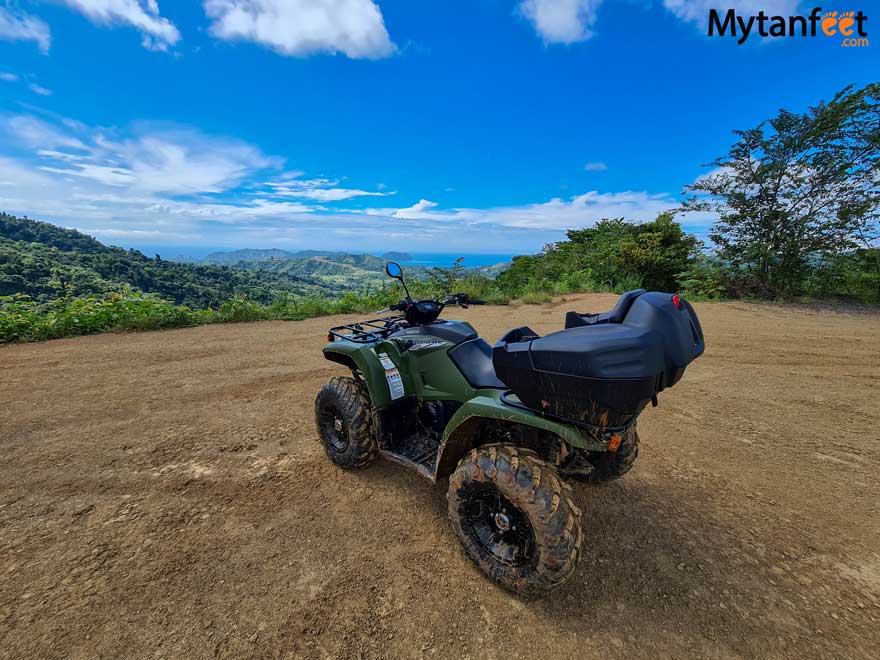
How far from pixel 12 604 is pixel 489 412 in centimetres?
249

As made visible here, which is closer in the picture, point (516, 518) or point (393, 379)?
point (516, 518)

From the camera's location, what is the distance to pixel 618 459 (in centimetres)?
245

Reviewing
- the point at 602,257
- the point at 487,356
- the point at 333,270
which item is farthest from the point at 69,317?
the point at 333,270

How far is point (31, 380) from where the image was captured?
451cm

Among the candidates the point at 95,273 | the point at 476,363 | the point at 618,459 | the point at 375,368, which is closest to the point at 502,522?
the point at 476,363

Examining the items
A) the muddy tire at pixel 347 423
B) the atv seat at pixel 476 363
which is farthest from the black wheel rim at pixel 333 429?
the atv seat at pixel 476 363

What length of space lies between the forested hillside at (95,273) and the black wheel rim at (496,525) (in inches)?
476

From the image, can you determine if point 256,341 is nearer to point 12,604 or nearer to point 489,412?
point 12,604

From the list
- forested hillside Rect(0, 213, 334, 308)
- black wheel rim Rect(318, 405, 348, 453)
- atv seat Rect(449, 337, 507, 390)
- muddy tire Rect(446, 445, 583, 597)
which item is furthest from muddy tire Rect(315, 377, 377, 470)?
forested hillside Rect(0, 213, 334, 308)

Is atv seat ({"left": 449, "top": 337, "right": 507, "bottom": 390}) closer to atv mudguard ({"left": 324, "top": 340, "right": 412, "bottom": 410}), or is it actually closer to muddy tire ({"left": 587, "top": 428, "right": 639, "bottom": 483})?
atv mudguard ({"left": 324, "top": 340, "right": 412, "bottom": 410})

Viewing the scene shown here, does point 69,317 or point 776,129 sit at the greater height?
point 776,129

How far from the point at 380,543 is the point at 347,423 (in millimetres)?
852

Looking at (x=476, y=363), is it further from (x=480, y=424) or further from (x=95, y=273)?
(x=95, y=273)

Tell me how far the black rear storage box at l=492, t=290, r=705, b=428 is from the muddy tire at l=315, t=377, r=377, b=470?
1.39 m
